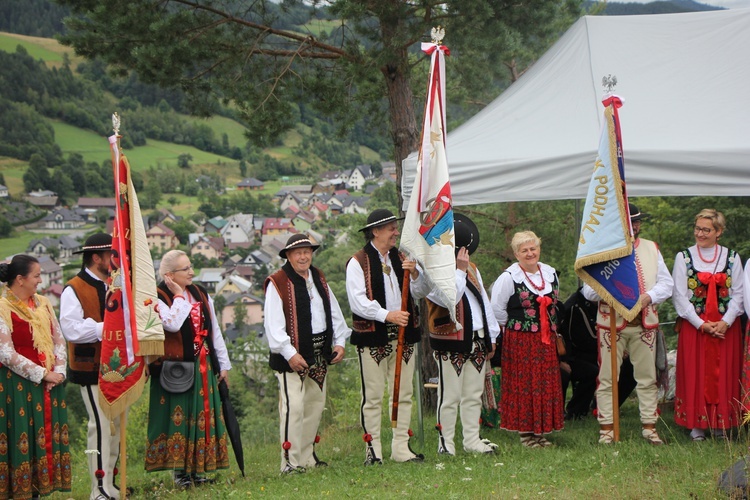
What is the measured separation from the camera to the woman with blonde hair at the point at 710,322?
5.67 meters

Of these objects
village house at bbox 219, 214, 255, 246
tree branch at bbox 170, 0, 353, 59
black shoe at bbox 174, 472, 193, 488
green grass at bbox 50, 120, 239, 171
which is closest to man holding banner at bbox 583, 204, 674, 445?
black shoe at bbox 174, 472, 193, 488

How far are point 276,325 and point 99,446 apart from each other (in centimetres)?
146

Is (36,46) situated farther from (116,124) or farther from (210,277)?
(116,124)

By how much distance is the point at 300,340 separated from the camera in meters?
5.40

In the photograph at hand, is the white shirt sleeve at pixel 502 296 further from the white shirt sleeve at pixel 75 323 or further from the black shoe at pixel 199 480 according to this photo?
the white shirt sleeve at pixel 75 323

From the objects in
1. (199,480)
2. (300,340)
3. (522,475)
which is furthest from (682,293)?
(199,480)

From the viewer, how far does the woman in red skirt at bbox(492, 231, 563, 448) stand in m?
5.75

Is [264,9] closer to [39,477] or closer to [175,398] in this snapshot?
[175,398]

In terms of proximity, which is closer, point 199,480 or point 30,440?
point 30,440

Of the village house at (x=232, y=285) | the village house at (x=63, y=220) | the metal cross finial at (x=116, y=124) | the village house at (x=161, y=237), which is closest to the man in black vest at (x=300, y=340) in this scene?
the metal cross finial at (x=116, y=124)

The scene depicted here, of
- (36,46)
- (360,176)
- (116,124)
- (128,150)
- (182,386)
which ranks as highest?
(36,46)

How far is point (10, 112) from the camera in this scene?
102188 millimetres

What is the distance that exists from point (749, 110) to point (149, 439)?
5.10m

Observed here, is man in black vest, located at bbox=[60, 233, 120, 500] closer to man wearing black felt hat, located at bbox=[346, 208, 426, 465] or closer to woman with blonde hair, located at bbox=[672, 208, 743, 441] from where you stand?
Result: man wearing black felt hat, located at bbox=[346, 208, 426, 465]
